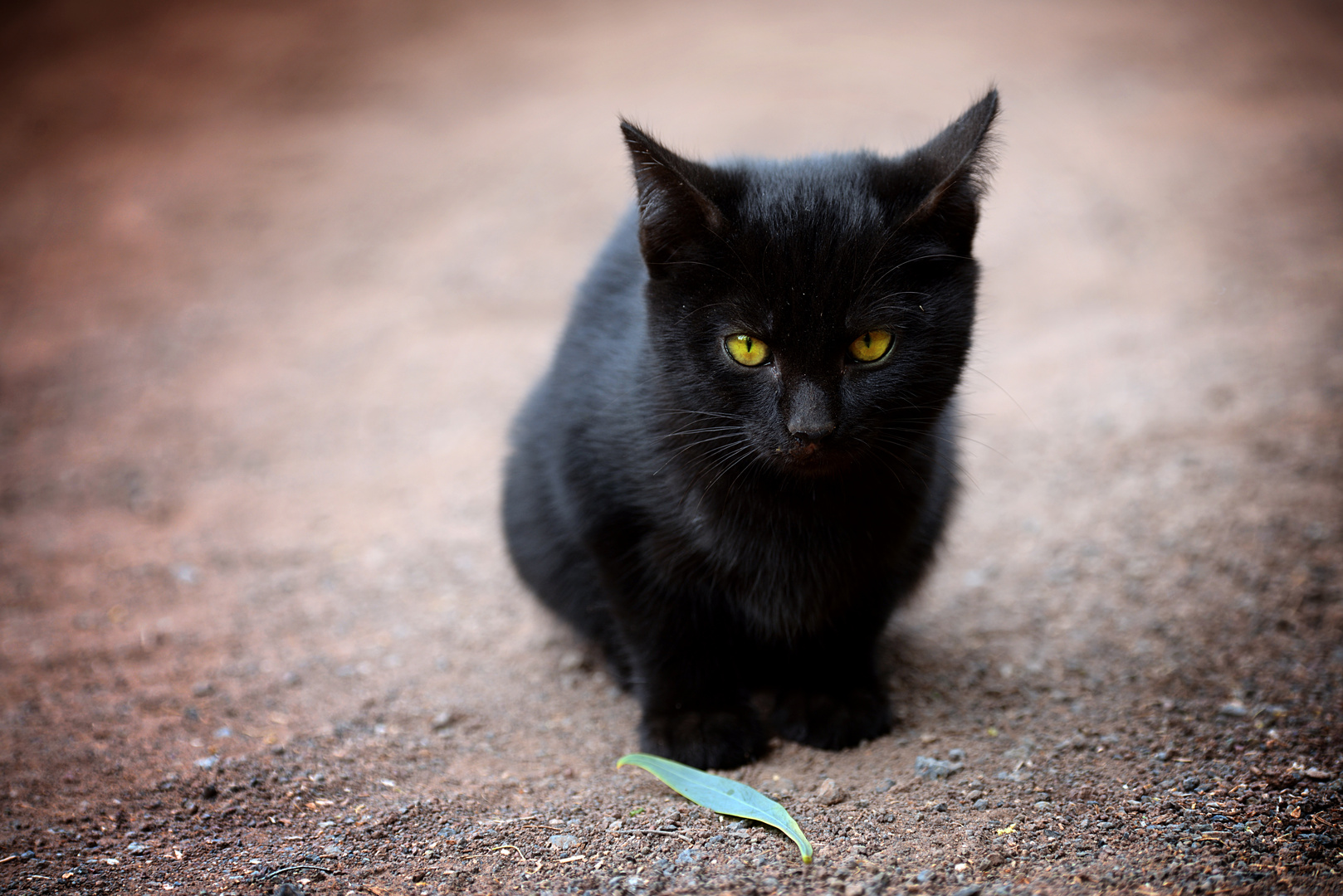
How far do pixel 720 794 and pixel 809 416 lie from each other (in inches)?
34.9

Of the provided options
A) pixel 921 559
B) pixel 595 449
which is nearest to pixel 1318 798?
pixel 921 559

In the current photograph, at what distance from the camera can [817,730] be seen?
2348 mm

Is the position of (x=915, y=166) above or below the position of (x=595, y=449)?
above

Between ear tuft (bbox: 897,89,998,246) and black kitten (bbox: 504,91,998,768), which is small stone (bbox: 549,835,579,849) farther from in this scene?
ear tuft (bbox: 897,89,998,246)

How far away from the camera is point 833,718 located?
2.35 metres

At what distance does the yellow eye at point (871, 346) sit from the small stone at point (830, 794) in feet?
3.18

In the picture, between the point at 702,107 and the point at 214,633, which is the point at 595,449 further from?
the point at 702,107

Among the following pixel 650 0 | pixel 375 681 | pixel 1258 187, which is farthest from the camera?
pixel 650 0

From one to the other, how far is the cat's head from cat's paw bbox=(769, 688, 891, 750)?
71 cm

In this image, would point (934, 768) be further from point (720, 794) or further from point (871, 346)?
point (871, 346)

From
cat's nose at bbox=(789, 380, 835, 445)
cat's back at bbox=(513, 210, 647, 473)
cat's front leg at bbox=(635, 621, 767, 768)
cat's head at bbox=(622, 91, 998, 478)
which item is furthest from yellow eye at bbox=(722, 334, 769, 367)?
cat's front leg at bbox=(635, 621, 767, 768)

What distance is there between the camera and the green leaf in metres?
1.92

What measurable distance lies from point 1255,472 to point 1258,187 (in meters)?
3.25

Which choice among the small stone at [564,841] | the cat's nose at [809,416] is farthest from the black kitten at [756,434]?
the small stone at [564,841]
